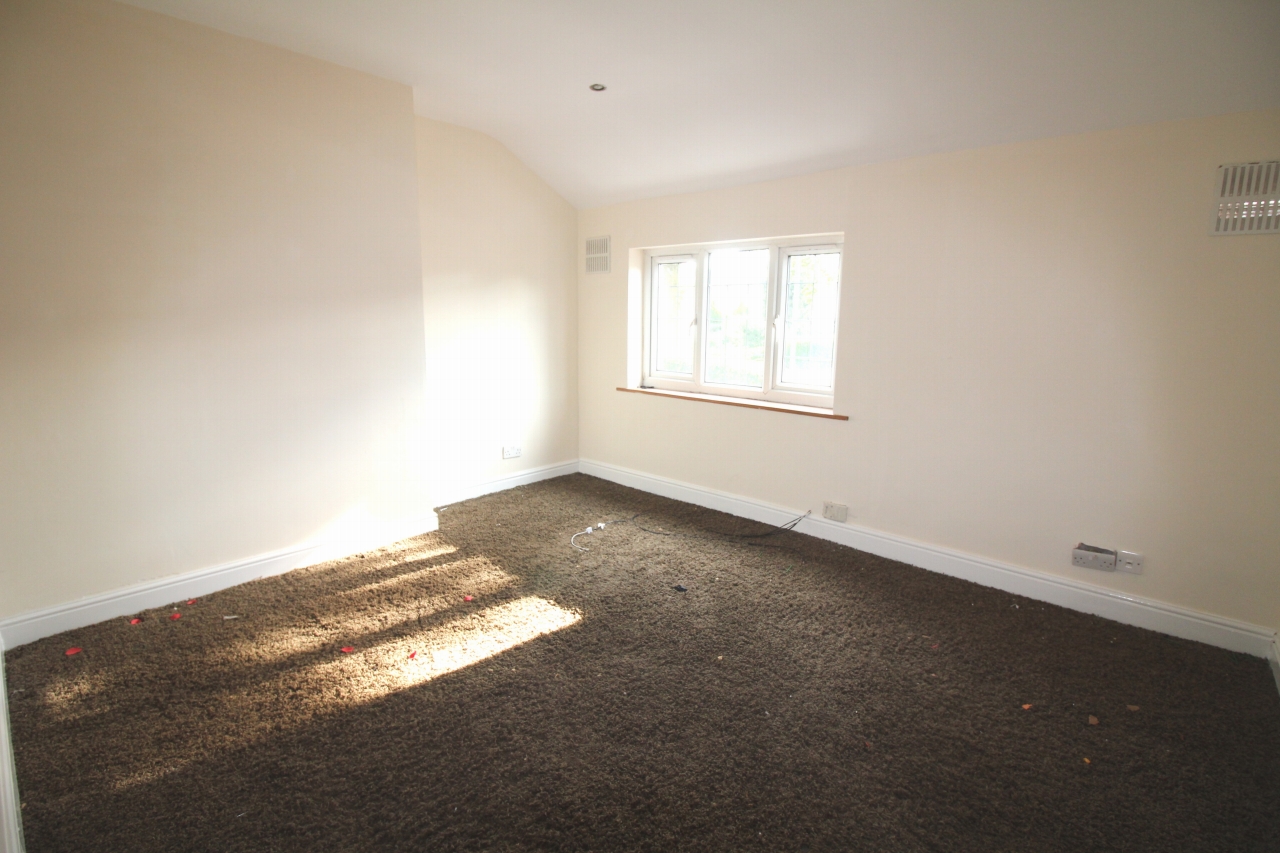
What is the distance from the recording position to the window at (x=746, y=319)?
3.79m

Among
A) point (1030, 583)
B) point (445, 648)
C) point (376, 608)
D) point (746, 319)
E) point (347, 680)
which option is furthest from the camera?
point (746, 319)

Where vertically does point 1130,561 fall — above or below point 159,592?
above

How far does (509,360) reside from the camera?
455 centimetres

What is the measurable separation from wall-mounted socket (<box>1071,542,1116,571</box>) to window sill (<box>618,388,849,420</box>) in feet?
4.17

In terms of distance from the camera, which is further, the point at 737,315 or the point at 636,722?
the point at 737,315

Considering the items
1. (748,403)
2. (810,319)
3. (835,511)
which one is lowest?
(835,511)

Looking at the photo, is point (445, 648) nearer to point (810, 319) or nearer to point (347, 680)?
point (347, 680)

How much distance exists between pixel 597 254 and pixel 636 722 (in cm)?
367

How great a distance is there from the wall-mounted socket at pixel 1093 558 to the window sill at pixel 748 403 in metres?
1.27

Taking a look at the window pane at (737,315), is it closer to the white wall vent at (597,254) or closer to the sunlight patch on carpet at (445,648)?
the white wall vent at (597,254)

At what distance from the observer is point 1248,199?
2338 millimetres

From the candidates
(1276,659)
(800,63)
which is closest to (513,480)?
(800,63)

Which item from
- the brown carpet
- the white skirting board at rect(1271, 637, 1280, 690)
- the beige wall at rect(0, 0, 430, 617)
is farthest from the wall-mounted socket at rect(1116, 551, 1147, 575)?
the beige wall at rect(0, 0, 430, 617)

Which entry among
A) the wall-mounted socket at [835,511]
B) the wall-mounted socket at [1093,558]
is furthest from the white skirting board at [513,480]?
the wall-mounted socket at [1093,558]
